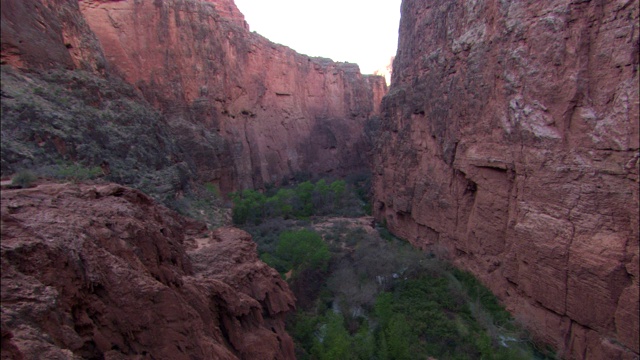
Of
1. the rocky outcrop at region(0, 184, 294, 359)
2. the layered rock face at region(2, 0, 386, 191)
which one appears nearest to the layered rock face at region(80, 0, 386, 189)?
the layered rock face at region(2, 0, 386, 191)

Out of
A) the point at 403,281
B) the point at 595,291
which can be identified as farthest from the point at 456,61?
the point at 595,291

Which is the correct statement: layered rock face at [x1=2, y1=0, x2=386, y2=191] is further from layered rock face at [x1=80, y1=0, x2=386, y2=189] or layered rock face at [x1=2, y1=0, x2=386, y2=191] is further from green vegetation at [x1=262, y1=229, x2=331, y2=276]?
green vegetation at [x1=262, y1=229, x2=331, y2=276]

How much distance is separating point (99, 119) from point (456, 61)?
1156 cm

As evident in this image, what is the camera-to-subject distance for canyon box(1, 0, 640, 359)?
4.60 meters

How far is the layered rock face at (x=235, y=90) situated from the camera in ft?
62.5

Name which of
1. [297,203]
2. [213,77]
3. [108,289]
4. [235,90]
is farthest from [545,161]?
[235,90]

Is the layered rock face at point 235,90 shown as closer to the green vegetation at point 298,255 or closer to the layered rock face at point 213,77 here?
the layered rock face at point 213,77

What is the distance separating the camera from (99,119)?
10141 mm

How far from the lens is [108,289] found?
183 inches

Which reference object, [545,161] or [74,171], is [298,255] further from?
[74,171]

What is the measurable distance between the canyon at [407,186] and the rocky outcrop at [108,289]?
2 cm

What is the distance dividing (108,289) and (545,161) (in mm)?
9492

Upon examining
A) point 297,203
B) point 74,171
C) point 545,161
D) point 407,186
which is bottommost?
point 297,203

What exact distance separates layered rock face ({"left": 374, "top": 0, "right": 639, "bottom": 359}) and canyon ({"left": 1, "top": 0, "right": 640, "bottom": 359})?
1.7 inches
